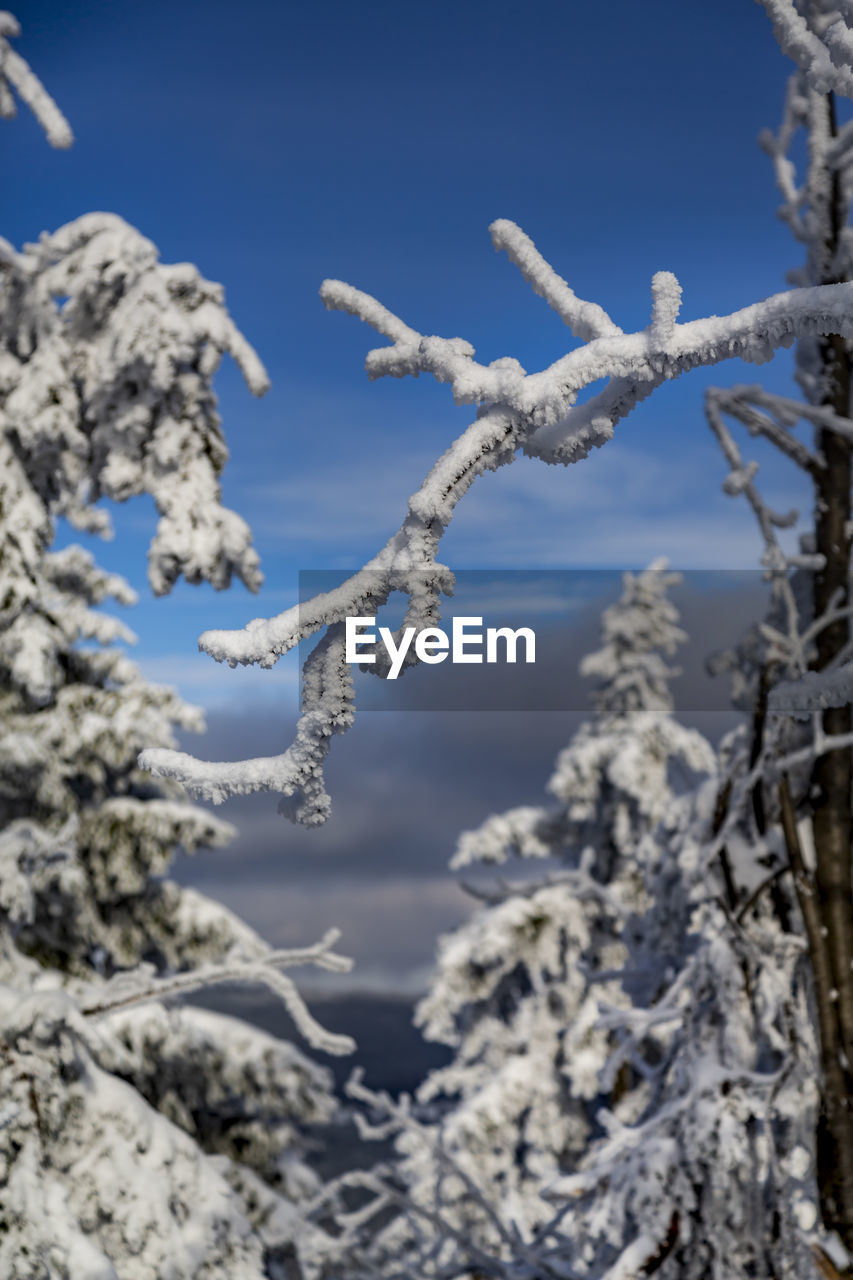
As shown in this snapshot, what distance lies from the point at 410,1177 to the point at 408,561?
17551 mm

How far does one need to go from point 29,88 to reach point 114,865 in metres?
5.79

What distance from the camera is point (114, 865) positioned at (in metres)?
8.36

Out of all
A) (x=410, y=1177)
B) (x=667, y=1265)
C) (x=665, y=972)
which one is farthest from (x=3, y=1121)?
(x=410, y=1177)

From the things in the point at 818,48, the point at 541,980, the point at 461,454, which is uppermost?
the point at 818,48

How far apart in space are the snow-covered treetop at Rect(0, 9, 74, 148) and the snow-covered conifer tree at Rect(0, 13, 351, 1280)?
0.02 meters

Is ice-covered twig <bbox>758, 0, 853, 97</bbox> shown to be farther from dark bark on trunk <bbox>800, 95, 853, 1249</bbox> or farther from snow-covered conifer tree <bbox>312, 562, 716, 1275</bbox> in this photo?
snow-covered conifer tree <bbox>312, 562, 716, 1275</bbox>

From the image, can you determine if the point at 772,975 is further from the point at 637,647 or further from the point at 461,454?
the point at 637,647

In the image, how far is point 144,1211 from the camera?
400 cm

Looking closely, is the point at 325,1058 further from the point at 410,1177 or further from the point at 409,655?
the point at 409,655

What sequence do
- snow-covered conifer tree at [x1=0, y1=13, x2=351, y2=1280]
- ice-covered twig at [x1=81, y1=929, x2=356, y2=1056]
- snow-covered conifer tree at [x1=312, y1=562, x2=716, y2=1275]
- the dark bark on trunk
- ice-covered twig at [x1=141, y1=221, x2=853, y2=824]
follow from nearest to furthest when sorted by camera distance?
1. ice-covered twig at [x1=141, y1=221, x2=853, y2=824]
2. the dark bark on trunk
3. snow-covered conifer tree at [x1=0, y1=13, x2=351, y2=1280]
4. ice-covered twig at [x1=81, y1=929, x2=356, y2=1056]
5. snow-covered conifer tree at [x1=312, y1=562, x2=716, y2=1275]

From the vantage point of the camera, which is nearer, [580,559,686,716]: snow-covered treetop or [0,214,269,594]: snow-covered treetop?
[0,214,269,594]: snow-covered treetop

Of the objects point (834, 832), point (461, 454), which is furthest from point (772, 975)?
point (461, 454)

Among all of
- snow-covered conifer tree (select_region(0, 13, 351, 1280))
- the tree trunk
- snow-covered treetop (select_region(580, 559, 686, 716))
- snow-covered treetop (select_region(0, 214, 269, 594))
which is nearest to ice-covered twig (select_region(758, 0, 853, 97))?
the tree trunk

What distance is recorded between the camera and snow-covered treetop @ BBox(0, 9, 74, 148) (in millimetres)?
A: 5176
